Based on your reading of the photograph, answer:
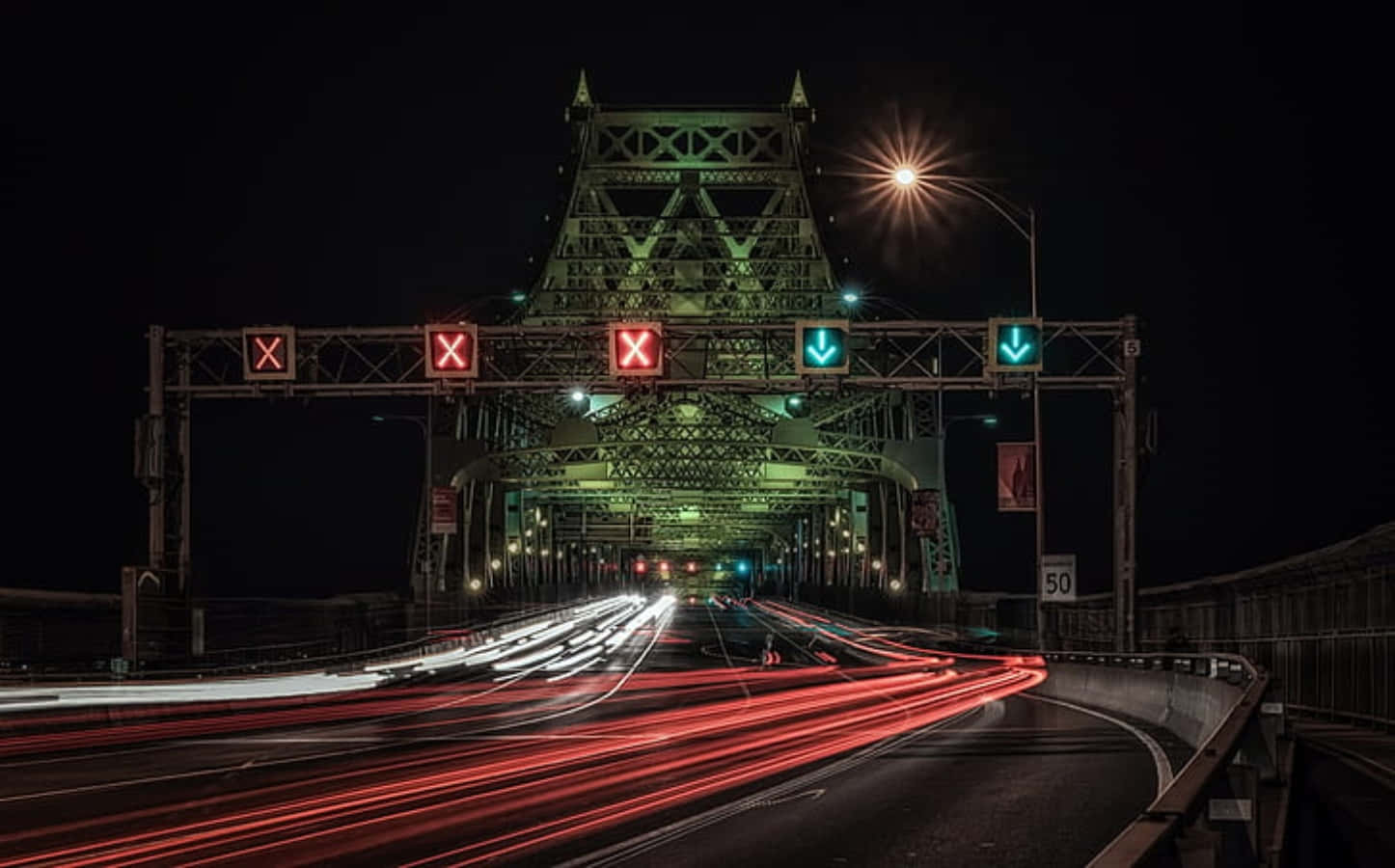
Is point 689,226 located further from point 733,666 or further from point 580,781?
point 580,781

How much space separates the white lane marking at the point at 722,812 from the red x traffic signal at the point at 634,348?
1423cm

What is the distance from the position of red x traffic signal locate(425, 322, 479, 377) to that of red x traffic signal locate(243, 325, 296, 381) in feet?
9.43

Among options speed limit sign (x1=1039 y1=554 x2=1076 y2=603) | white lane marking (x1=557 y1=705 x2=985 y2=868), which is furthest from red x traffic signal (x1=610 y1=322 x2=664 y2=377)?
white lane marking (x1=557 y1=705 x2=985 y2=868)

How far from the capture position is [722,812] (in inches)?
566

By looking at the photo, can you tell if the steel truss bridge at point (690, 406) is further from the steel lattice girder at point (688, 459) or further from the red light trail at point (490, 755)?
the red light trail at point (490, 755)

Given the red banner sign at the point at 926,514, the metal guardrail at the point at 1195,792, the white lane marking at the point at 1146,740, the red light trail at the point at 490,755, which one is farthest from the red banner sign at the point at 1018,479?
the metal guardrail at the point at 1195,792

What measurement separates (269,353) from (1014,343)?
15.0 metres

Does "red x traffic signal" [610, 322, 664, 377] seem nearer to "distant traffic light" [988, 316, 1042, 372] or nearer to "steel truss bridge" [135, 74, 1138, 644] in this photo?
"distant traffic light" [988, 316, 1042, 372]

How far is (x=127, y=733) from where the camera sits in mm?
25203

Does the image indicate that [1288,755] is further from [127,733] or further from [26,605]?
[26,605]

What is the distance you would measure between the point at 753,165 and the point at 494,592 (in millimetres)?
32650

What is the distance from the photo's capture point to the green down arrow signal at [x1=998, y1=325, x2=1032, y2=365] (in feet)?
117

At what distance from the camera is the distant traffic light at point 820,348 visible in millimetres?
35906

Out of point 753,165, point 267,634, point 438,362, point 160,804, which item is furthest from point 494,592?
point 160,804
